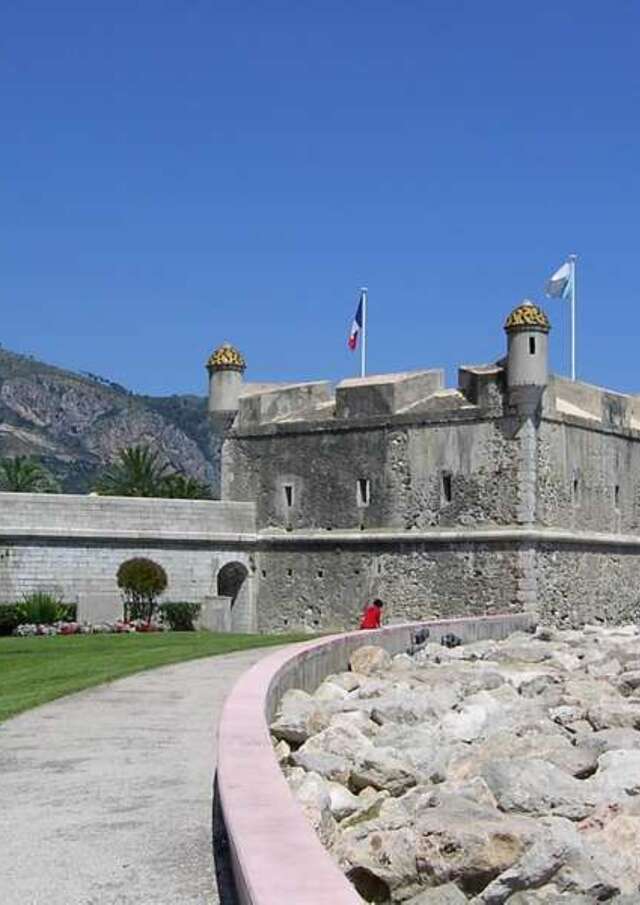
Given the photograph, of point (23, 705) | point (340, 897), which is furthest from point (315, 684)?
point (340, 897)

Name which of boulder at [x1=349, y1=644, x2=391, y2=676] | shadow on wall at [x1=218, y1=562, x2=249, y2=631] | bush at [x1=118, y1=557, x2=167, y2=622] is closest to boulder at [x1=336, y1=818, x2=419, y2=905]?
boulder at [x1=349, y1=644, x2=391, y2=676]

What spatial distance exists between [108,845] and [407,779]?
12.7 ft

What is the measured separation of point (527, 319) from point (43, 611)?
12322mm

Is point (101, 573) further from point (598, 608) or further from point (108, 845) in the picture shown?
point (108, 845)

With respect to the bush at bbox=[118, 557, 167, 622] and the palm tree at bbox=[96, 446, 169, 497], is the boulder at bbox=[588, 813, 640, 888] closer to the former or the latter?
the bush at bbox=[118, 557, 167, 622]

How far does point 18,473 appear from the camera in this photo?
57.3 m

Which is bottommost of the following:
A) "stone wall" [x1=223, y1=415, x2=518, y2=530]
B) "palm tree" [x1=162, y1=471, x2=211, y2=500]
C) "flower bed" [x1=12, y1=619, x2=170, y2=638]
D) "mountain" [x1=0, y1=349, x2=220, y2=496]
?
"flower bed" [x1=12, y1=619, x2=170, y2=638]

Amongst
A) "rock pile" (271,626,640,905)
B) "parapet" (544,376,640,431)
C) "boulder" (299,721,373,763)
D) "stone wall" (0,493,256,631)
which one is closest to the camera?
"rock pile" (271,626,640,905)

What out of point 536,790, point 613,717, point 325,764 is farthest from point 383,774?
point 613,717

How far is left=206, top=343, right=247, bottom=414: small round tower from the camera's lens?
36.6 metres

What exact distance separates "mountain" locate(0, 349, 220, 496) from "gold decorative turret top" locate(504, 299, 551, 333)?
136364 millimetres

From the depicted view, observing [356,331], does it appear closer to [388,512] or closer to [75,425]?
[388,512]

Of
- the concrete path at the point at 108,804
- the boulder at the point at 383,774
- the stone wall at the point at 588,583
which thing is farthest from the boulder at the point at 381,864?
the stone wall at the point at 588,583

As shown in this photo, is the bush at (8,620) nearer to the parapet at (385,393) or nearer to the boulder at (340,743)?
the parapet at (385,393)
